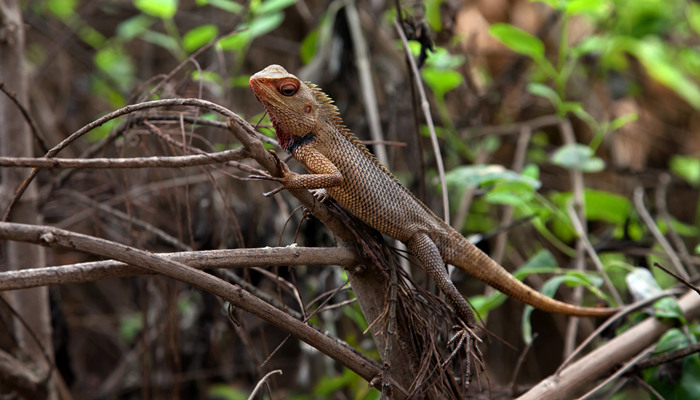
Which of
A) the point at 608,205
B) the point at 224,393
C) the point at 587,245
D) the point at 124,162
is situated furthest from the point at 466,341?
the point at 224,393

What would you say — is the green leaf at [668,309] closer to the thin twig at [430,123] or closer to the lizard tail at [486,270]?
the lizard tail at [486,270]

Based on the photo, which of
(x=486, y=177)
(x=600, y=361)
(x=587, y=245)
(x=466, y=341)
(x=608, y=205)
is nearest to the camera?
(x=466, y=341)

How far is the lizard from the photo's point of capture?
2182mm

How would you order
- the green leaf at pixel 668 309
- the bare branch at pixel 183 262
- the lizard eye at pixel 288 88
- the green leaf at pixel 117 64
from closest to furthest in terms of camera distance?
the bare branch at pixel 183 262 → the lizard eye at pixel 288 88 → the green leaf at pixel 668 309 → the green leaf at pixel 117 64

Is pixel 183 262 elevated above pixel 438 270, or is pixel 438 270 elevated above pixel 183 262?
pixel 183 262

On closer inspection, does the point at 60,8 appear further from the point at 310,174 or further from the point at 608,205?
the point at 608,205

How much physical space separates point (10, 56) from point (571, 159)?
3.32m

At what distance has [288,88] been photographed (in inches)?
86.9

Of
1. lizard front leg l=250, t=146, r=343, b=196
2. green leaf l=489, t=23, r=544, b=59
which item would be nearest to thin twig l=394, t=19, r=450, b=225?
lizard front leg l=250, t=146, r=343, b=196

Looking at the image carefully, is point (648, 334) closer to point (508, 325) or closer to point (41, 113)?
point (508, 325)

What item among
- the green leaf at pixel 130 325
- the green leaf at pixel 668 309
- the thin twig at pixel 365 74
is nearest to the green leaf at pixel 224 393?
the green leaf at pixel 130 325

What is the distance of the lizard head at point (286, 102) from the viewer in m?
2.19

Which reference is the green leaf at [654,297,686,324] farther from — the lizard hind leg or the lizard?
the lizard hind leg

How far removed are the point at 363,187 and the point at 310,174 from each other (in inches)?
12.2
